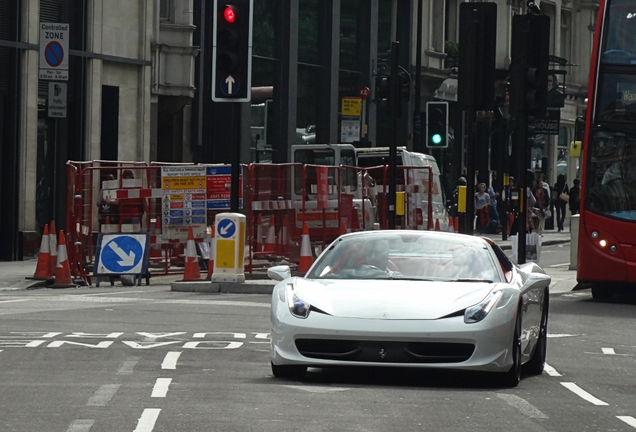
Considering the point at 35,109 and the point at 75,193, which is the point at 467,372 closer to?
the point at 75,193

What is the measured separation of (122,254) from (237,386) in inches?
512

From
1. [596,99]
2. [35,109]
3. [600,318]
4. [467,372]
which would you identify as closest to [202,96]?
[35,109]

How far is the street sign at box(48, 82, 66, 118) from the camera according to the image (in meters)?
23.7

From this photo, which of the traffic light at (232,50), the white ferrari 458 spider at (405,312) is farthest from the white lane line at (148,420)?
the traffic light at (232,50)

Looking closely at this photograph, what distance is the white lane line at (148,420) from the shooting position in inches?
341

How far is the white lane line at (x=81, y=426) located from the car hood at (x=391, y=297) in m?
2.55

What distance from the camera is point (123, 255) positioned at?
→ 23.6 metres

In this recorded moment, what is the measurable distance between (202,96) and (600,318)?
2079 cm

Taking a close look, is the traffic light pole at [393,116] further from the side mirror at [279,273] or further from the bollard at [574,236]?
the side mirror at [279,273]

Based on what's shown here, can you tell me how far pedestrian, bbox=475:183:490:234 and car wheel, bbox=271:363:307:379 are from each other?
33.9 metres

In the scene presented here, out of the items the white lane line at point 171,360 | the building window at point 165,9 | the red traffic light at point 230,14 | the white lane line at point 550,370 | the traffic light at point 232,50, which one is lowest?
the white lane line at point 550,370

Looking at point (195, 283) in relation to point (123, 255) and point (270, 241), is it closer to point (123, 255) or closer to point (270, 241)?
point (123, 255)

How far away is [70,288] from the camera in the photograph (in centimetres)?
2306

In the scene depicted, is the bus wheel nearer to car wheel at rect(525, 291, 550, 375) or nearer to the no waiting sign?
the no waiting sign
